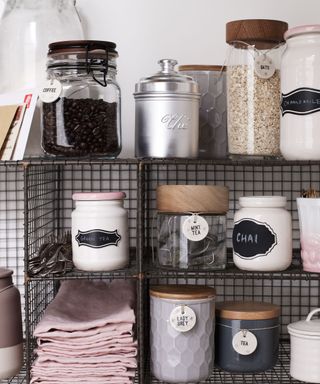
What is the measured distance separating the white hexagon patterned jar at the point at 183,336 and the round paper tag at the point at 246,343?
0.07m

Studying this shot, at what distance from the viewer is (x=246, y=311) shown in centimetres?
164

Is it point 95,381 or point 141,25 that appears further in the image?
point 141,25

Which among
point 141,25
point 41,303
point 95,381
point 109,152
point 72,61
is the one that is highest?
point 141,25

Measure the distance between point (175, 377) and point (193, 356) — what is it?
65mm

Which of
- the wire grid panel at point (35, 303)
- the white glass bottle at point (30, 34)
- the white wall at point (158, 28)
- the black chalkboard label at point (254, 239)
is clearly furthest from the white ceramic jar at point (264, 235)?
the white glass bottle at point (30, 34)

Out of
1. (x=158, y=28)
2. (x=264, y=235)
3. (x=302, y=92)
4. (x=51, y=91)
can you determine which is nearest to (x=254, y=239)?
(x=264, y=235)

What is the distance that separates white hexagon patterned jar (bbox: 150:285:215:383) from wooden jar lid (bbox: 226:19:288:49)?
1.99 ft

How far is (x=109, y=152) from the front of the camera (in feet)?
5.32

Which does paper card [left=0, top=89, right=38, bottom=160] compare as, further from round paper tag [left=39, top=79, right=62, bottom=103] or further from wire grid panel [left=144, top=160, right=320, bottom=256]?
wire grid panel [left=144, top=160, right=320, bottom=256]

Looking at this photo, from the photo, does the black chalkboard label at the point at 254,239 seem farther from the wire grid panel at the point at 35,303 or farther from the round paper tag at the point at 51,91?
the round paper tag at the point at 51,91

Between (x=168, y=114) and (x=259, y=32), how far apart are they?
283 millimetres

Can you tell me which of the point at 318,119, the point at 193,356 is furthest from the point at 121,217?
the point at 318,119

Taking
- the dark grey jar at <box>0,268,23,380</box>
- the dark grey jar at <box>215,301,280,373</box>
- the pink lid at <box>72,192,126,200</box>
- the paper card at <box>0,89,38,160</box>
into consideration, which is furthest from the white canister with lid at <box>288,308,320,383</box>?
the paper card at <box>0,89,38,160</box>

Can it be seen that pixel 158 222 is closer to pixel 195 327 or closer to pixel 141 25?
pixel 195 327
